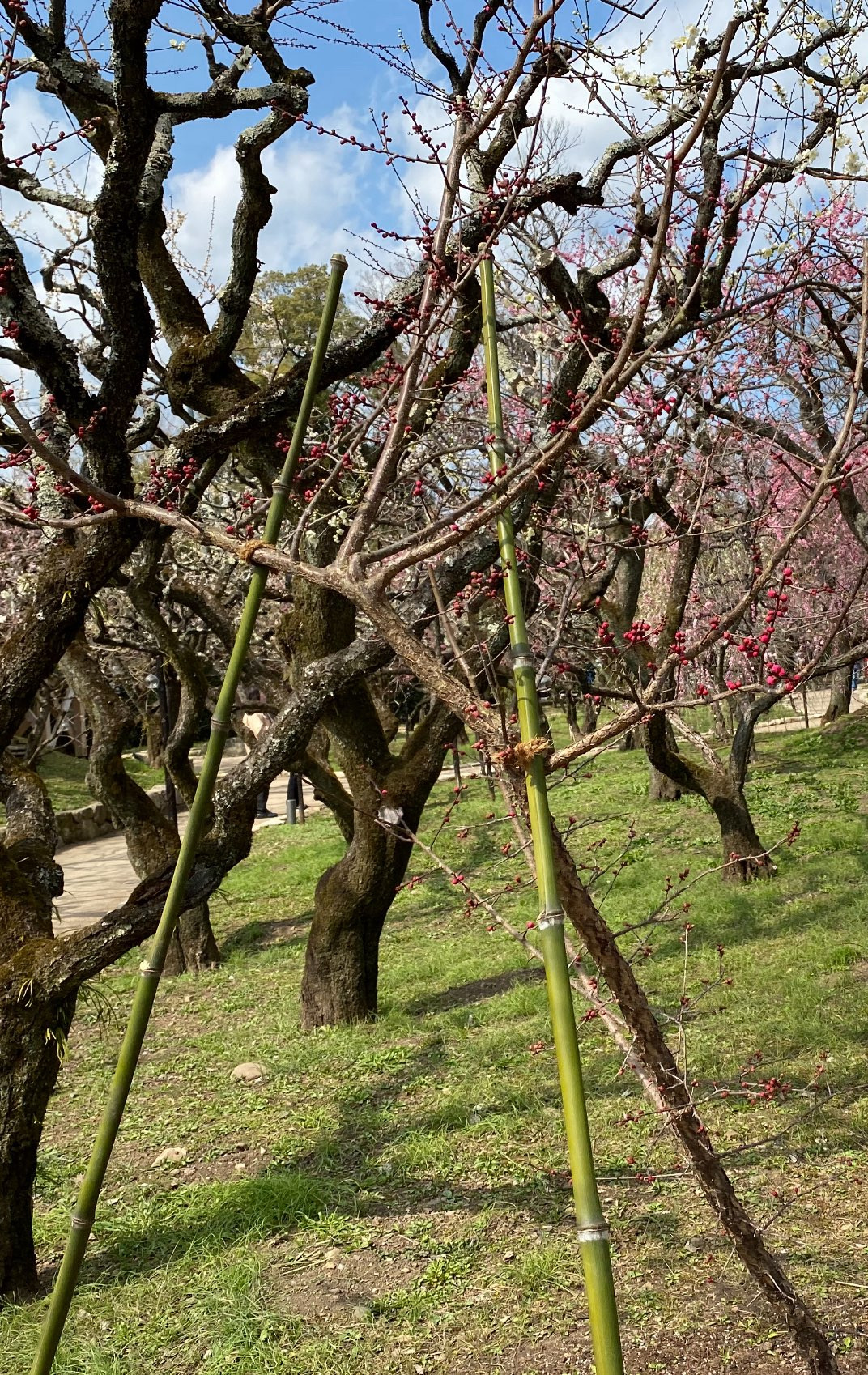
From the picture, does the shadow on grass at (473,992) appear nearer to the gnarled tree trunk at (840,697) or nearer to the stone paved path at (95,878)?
the stone paved path at (95,878)

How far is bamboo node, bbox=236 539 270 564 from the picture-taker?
7.03 ft

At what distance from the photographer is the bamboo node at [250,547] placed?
2.14 metres

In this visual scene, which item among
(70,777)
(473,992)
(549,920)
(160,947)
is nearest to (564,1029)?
(549,920)

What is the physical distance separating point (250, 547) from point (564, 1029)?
1295mm

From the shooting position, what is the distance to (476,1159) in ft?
14.7

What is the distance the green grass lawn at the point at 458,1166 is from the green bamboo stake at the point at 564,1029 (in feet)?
4.47

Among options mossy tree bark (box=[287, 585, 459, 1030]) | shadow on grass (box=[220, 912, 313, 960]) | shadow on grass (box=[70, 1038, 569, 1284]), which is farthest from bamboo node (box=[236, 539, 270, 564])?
shadow on grass (box=[220, 912, 313, 960])

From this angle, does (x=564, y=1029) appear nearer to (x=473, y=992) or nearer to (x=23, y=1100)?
(x=23, y=1100)

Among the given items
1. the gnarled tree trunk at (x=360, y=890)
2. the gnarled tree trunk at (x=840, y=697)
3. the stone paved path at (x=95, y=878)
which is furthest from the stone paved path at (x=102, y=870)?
the gnarled tree trunk at (x=360, y=890)

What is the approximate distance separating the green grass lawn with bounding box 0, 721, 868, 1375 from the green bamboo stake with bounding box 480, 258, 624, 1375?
1.36 m

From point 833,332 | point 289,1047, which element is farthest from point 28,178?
point 289,1047

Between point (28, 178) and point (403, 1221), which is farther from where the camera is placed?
point (28, 178)

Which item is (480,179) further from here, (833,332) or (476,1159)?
(476,1159)

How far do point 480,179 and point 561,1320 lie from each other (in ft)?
14.1
